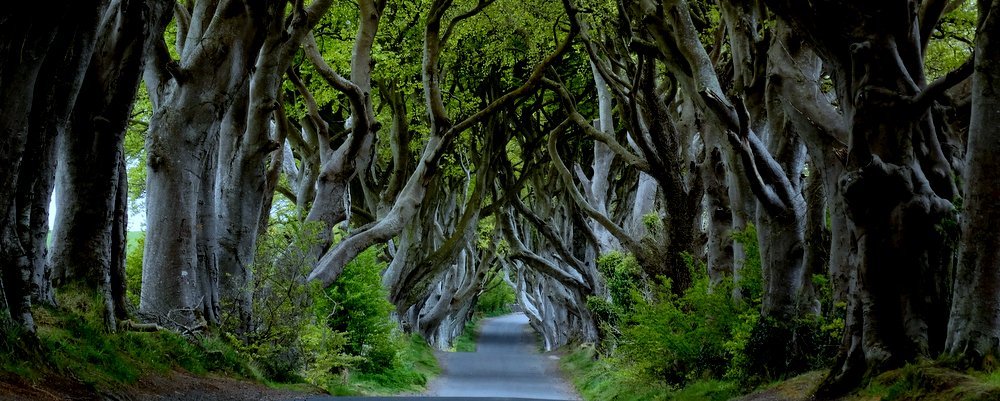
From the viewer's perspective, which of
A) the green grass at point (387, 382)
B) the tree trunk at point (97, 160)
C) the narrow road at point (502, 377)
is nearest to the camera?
the tree trunk at point (97, 160)

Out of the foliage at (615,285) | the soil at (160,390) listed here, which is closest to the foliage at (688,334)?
the soil at (160,390)

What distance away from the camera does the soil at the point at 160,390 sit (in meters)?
5.63

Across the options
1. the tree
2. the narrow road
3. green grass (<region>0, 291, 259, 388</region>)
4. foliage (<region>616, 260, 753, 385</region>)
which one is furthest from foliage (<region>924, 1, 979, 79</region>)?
green grass (<region>0, 291, 259, 388</region>)

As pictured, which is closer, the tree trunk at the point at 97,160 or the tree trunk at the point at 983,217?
the tree trunk at the point at 983,217

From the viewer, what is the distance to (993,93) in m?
6.19

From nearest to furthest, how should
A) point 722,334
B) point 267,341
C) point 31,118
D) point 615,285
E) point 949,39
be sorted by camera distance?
point 31,118
point 267,341
point 722,334
point 949,39
point 615,285

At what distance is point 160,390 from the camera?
7703 mm

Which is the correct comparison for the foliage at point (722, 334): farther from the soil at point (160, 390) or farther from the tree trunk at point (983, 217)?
the soil at point (160, 390)

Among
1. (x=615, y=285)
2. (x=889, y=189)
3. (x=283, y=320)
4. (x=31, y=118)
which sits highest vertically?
(x=31, y=118)

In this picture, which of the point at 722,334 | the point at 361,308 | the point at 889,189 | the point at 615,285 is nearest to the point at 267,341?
the point at 722,334

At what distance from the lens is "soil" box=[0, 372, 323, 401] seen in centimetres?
563

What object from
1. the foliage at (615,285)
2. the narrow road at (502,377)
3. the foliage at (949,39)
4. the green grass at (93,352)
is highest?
the foliage at (949,39)

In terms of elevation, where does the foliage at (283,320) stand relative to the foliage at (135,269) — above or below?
below

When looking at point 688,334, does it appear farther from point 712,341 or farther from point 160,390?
point 160,390
